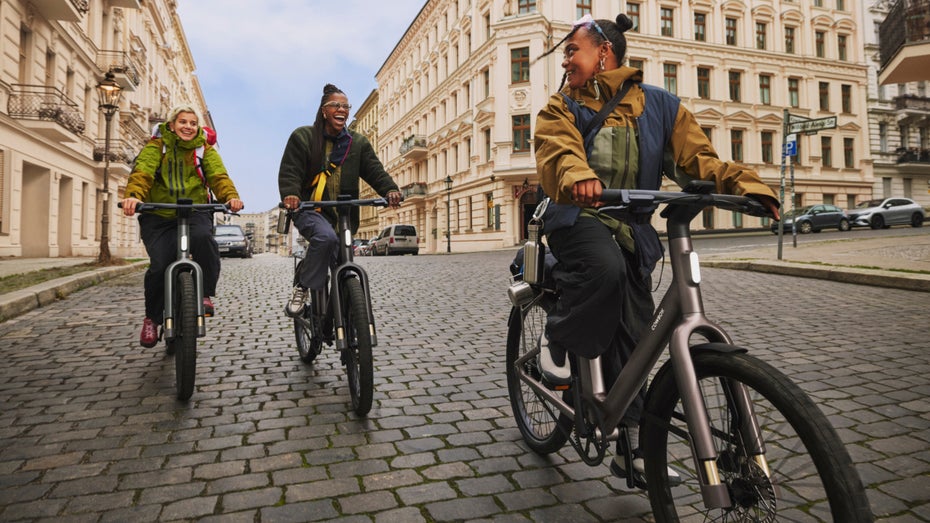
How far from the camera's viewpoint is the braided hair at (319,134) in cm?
409

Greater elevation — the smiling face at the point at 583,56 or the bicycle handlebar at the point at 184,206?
the smiling face at the point at 583,56

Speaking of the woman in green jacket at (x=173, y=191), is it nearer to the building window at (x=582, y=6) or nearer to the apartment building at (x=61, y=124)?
the apartment building at (x=61, y=124)

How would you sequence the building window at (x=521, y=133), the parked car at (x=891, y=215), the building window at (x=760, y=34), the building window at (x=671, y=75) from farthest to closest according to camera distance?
the building window at (x=760, y=34) < the building window at (x=671, y=75) < the building window at (x=521, y=133) < the parked car at (x=891, y=215)

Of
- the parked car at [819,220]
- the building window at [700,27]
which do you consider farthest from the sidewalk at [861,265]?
the building window at [700,27]

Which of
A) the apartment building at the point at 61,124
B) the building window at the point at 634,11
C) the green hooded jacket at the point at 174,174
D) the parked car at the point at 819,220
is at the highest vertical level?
the building window at the point at 634,11

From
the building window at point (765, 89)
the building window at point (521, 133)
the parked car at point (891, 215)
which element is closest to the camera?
the parked car at point (891, 215)

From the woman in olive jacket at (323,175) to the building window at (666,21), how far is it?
3564 centimetres

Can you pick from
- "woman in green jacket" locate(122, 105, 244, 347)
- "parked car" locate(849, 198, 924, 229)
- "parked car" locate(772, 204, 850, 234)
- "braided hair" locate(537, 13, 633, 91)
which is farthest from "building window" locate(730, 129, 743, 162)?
"braided hair" locate(537, 13, 633, 91)

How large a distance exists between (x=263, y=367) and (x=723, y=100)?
37863 mm

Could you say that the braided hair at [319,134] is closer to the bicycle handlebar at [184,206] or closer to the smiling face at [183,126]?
the bicycle handlebar at [184,206]

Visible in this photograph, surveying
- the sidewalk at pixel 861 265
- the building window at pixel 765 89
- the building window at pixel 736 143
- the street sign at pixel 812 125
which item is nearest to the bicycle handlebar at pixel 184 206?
the sidewalk at pixel 861 265

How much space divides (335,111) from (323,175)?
443 mm

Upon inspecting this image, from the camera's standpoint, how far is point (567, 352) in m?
2.33

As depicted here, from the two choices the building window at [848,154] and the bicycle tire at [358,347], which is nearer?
the bicycle tire at [358,347]
